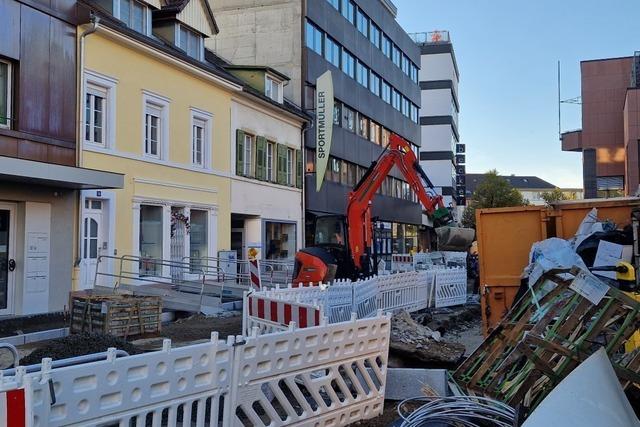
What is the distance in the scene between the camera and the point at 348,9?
34.0 m

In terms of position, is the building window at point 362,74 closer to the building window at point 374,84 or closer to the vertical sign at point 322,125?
the building window at point 374,84

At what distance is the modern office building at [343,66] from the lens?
28312 millimetres

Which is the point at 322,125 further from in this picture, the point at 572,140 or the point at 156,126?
the point at 572,140

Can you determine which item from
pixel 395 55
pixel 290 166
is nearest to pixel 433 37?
pixel 395 55

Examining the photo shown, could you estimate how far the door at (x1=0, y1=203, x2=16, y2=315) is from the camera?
537 inches

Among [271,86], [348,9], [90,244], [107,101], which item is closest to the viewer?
[90,244]

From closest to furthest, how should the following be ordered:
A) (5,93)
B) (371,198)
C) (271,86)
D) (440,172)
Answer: (5,93)
(371,198)
(271,86)
(440,172)

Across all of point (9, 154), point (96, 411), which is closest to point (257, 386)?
point (96, 411)

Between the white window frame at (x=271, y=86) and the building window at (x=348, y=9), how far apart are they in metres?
8.98

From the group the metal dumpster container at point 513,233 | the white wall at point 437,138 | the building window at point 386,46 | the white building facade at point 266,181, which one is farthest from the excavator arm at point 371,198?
the white wall at point 437,138

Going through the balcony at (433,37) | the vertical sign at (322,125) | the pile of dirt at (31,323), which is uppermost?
the balcony at (433,37)

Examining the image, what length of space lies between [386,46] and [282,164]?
18715 millimetres

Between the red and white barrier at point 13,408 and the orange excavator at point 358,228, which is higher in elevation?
the orange excavator at point 358,228

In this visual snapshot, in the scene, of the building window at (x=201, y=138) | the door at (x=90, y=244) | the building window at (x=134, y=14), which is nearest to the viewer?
the door at (x=90, y=244)
